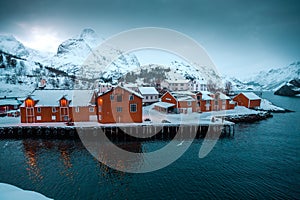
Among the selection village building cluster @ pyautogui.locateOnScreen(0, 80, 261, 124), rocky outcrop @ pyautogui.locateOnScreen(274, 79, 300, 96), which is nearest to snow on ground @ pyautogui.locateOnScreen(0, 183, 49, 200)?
village building cluster @ pyautogui.locateOnScreen(0, 80, 261, 124)

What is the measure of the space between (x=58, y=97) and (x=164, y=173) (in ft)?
94.7

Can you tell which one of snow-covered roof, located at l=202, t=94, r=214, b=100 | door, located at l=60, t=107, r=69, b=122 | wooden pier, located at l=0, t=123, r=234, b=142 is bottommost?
wooden pier, located at l=0, t=123, r=234, b=142

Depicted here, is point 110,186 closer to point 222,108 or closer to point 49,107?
point 49,107

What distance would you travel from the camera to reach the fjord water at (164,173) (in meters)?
17.7

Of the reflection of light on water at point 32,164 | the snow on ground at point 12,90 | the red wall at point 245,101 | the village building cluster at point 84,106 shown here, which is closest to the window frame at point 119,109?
the village building cluster at point 84,106

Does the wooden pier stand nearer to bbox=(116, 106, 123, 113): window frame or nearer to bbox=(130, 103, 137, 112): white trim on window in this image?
bbox=(116, 106, 123, 113): window frame

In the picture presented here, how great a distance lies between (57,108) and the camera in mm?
37562

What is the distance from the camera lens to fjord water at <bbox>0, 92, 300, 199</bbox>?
17.7 meters

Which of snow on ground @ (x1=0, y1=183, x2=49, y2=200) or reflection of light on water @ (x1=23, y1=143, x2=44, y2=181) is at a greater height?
snow on ground @ (x1=0, y1=183, x2=49, y2=200)

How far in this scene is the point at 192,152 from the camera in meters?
27.4

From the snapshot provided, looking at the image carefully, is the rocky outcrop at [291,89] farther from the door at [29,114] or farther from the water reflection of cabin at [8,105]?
the water reflection of cabin at [8,105]

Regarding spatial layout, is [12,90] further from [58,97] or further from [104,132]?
[104,132]

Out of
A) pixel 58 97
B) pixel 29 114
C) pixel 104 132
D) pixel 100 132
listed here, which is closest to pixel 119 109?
pixel 104 132

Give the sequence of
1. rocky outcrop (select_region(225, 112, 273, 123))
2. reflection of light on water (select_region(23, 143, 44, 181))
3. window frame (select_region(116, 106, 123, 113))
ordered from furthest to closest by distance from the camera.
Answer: rocky outcrop (select_region(225, 112, 273, 123)) → window frame (select_region(116, 106, 123, 113)) → reflection of light on water (select_region(23, 143, 44, 181))
